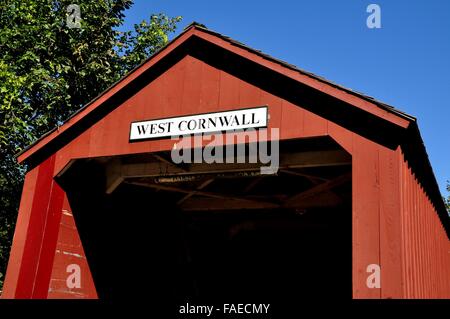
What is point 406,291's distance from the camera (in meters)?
5.14

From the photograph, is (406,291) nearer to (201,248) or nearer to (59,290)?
(59,290)

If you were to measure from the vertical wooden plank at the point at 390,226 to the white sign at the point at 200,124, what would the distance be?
169 centimetres

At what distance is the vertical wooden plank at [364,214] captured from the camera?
17.1 ft

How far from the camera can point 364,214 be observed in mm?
5418

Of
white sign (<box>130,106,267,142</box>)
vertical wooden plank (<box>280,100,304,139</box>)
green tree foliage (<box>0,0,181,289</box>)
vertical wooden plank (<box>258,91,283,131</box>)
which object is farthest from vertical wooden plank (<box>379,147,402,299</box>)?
green tree foliage (<box>0,0,181,289</box>)

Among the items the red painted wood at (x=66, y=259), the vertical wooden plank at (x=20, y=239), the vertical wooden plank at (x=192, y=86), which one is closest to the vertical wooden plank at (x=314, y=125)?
the vertical wooden plank at (x=192, y=86)

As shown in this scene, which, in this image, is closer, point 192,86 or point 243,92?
point 243,92

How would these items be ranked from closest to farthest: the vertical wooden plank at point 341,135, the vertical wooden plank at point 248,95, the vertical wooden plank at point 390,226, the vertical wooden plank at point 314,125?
the vertical wooden plank at point 390,226
the vertical wooden plank at point 341,135
the vertical wooden plank at point 314,125
the vertical wooden plank at point 248,95

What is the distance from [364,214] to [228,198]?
15.8 feet

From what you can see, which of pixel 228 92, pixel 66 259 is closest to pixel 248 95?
pixel 228 92

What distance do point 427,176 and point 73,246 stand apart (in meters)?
6.15

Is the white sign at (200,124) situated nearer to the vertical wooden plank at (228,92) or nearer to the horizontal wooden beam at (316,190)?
the vertical wooden plank at (228,92)

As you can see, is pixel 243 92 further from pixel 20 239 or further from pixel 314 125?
pixel 20 239
